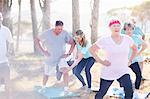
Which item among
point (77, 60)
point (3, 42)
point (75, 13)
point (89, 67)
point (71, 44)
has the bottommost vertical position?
point (89, 67)

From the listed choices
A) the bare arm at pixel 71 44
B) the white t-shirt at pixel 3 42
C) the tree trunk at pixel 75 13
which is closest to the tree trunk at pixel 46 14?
the tree trunk at pixel 75 13

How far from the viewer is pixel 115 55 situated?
6469 millimetres

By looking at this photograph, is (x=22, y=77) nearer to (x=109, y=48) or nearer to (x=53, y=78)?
(x=53, y=78)

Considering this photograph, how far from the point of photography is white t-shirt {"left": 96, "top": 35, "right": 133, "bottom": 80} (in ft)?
21.1

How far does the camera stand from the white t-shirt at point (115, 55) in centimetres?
643

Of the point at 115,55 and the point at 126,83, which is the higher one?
the point at 115,55

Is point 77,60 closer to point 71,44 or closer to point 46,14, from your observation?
point 71,44

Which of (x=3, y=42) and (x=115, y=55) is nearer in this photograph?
(x=115, y=55)

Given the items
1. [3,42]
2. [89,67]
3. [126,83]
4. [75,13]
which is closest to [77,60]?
[89,67]

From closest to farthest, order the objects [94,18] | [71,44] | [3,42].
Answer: [3,42], [71,44], [94,18]

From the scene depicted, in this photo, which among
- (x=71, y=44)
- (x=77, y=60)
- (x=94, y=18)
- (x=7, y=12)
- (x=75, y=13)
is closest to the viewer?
(x=77, y=60)

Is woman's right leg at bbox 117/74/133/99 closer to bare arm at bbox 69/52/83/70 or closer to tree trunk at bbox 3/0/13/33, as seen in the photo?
bare arm at bbox 69/52/83/70

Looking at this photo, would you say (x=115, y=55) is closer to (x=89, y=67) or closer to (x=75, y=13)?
(x=89, y=67)

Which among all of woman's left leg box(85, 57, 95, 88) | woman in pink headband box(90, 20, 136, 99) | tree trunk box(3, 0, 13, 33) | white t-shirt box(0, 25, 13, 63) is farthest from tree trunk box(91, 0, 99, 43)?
woman in pink headband box(90, 20, 136, 99)
